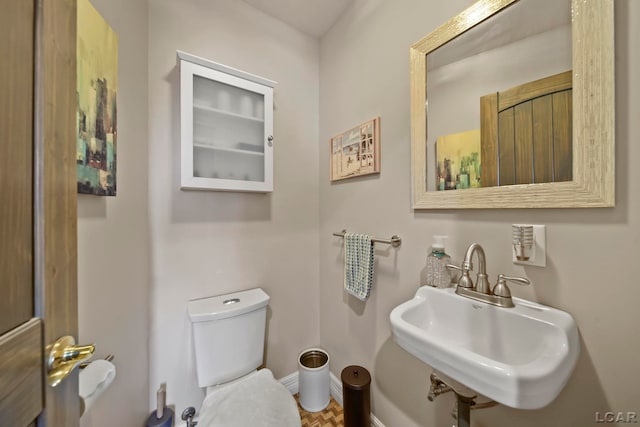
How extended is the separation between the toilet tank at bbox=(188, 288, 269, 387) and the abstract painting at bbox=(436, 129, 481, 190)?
3.59ft

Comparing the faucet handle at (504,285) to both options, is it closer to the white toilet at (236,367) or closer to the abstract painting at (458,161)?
the abstract painting at (458,161)

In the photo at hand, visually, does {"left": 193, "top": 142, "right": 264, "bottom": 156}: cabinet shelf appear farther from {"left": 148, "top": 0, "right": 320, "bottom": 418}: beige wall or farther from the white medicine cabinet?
{"left": 148, "top": 0, "right": 320, "bottom": 418}: beige wall

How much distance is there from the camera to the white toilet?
0.92 m

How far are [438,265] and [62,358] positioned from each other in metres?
1.06

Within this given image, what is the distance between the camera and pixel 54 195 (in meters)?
0.40

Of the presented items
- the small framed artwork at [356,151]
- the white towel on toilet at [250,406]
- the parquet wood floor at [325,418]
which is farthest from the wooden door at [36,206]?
the parquet wood floor at [325,418]

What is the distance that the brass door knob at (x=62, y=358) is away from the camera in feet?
1.25

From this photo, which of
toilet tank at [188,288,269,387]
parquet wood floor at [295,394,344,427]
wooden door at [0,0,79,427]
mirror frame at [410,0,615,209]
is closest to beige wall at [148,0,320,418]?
toilet tank at [188,288,269,387]

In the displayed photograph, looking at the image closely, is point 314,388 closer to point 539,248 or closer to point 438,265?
point 438,265

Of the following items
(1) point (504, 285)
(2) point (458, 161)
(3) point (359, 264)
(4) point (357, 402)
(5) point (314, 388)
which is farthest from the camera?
(5) point (314, 388)

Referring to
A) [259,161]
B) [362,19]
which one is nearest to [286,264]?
[259,161]

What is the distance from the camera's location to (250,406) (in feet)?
3.15

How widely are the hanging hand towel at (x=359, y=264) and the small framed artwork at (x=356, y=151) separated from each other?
1.25ft

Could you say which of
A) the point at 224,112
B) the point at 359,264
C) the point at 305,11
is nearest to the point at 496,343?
the point at 359,264
